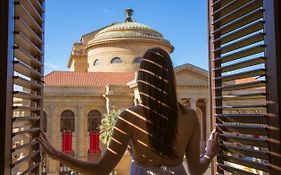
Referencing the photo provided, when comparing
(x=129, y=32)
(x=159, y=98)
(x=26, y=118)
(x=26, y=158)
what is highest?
(x=129, y=32)

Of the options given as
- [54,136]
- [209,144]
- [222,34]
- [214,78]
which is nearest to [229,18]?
[222,34]

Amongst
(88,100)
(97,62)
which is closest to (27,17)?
(88,100)

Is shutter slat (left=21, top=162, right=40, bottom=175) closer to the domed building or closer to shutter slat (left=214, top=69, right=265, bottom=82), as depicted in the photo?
shutter slat (left=214, top=69, right=265, bottom=82)

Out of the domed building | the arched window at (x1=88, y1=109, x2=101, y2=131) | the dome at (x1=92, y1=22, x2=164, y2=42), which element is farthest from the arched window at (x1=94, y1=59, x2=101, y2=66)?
the arched window at (x1=88, y1=109, x2=101, y2=131)

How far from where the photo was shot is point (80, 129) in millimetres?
34062

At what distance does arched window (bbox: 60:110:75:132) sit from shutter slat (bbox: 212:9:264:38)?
32.5 m

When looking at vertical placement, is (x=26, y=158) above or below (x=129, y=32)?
below

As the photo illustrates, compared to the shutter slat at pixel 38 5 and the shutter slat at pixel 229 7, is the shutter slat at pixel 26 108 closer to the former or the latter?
the shutter slat at pixel 38 5

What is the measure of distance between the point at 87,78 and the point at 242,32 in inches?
1387

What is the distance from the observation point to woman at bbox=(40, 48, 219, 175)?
2.00 metres

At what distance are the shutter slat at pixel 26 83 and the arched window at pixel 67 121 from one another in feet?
106

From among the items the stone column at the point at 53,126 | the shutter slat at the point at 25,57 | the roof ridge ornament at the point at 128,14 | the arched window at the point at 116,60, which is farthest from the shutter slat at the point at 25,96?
the roof ridge ornament at the point at 128,14

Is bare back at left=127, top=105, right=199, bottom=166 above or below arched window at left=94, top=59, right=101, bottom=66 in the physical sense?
below

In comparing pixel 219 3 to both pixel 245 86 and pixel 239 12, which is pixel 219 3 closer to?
pixel 239 12
